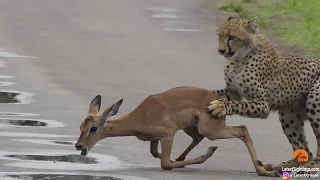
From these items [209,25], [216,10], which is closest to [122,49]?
[209,25]

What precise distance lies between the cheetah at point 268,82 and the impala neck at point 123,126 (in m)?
1.03

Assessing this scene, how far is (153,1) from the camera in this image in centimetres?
2923

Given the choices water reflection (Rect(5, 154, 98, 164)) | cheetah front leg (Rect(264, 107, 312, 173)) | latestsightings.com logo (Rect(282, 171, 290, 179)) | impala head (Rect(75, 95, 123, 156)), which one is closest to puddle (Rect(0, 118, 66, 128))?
water reflection (Rect(5, 154, 98, 164))

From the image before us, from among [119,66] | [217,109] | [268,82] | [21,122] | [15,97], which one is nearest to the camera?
[217,109]

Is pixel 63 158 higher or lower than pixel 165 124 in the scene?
lower

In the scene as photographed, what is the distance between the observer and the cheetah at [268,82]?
1148 centimetres

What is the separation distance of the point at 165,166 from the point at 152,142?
1.18 feet

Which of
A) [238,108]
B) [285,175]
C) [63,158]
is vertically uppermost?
[238,108]

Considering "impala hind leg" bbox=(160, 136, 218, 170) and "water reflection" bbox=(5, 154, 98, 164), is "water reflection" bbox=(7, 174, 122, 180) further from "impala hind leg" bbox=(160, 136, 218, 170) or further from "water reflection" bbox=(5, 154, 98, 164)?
"water reflection" bbox=(5, 154, 98, 164)

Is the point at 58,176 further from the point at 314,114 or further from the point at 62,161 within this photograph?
the point at 314,114

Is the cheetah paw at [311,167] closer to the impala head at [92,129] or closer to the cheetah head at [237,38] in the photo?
the cheetah head at [237,38]

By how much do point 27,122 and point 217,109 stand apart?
3.64m

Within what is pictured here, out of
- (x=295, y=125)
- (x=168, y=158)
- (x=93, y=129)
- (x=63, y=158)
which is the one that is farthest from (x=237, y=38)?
(x=63, y=158)

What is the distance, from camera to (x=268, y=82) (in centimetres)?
1173
